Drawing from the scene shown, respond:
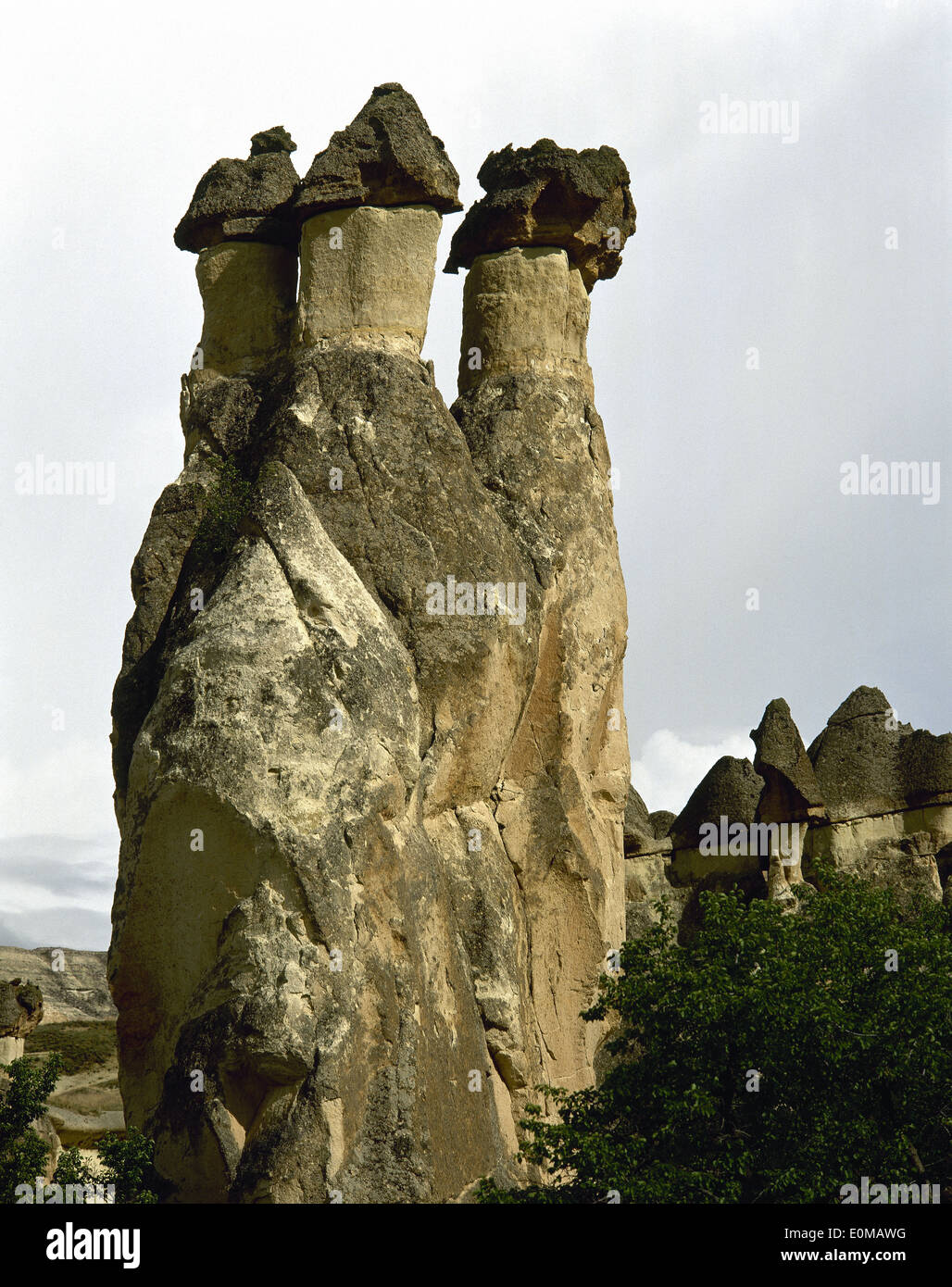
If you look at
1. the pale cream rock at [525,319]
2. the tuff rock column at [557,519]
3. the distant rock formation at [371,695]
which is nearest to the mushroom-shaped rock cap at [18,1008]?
the distant rock formation at [371,695]

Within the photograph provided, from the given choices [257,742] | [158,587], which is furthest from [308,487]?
[257,742]

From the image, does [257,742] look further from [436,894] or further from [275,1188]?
[275,1188]

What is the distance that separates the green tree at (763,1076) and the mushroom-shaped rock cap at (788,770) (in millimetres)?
15163

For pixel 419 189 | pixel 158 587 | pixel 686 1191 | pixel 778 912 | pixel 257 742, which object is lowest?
pixel 686 1191

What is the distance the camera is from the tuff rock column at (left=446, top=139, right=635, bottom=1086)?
1991 cm

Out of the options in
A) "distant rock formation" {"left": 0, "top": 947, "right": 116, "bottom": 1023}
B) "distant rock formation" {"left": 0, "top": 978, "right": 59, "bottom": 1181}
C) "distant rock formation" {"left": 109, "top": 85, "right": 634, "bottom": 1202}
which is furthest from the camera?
"distant rock formation" {"left": 0, "top": 947, "right": 116, "bottom": 1023}

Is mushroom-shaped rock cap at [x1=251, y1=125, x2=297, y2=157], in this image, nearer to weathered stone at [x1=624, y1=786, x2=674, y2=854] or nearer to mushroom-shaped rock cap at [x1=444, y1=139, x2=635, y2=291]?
mushroom-shaped rock cap at [x1=444, y1=139, x2=635, y2=291]

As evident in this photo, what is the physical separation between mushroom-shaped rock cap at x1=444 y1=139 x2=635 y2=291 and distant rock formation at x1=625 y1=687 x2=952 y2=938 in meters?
13.2

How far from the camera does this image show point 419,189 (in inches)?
803

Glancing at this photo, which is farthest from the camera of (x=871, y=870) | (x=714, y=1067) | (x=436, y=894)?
(x=871, y=870)

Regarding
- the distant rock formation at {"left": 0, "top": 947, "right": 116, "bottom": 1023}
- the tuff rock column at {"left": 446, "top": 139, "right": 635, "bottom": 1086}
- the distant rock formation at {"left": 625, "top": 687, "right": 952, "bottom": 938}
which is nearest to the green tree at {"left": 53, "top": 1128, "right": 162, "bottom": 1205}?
the tuff rock column at {"left": 446, "top": 139, "right": 635, "bottom": 1086}

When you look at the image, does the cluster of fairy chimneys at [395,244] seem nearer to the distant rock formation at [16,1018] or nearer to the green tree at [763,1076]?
the green tree at [763,1076]

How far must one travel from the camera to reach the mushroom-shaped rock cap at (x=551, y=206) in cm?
2250

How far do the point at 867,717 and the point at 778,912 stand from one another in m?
17.5
